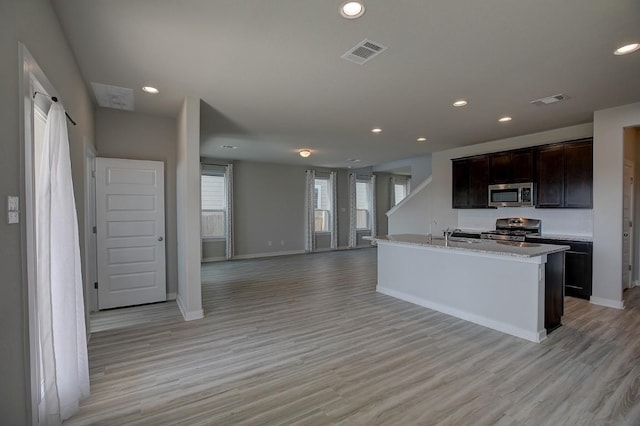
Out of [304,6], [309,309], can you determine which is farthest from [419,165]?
[304,6]

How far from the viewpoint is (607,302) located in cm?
424

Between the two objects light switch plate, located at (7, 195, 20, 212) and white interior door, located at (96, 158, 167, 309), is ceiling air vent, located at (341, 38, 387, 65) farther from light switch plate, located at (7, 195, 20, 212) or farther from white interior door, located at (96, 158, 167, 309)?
white interior door, located at (96, 158, 167, 309)

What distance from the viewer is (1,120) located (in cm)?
141

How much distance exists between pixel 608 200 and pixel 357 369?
4341 millimetres

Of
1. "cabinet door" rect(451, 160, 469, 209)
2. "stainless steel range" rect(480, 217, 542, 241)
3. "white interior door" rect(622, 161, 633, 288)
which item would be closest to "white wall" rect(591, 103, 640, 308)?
"white interior door" rect(622, 161, 633, 288)

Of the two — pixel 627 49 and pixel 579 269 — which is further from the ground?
pixel 627 49

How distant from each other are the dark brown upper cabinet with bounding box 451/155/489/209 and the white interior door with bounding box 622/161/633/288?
192cm

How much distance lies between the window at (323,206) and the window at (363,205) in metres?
1.17

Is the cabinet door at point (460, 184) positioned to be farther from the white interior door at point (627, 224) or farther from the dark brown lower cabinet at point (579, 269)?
the white interior door at point (627, 224)

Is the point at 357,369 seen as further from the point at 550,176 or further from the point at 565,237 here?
the point at 550,176

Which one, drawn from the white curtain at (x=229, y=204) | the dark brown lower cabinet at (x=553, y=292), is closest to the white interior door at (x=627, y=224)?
the dark brown lower cabinet at (x=553, y=292)

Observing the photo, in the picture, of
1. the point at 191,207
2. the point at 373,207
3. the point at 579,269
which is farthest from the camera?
the point at 373,207

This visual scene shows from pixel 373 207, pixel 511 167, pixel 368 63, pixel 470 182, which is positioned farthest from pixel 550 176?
pixel 373 207

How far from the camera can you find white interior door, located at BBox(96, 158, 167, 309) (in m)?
4.20
